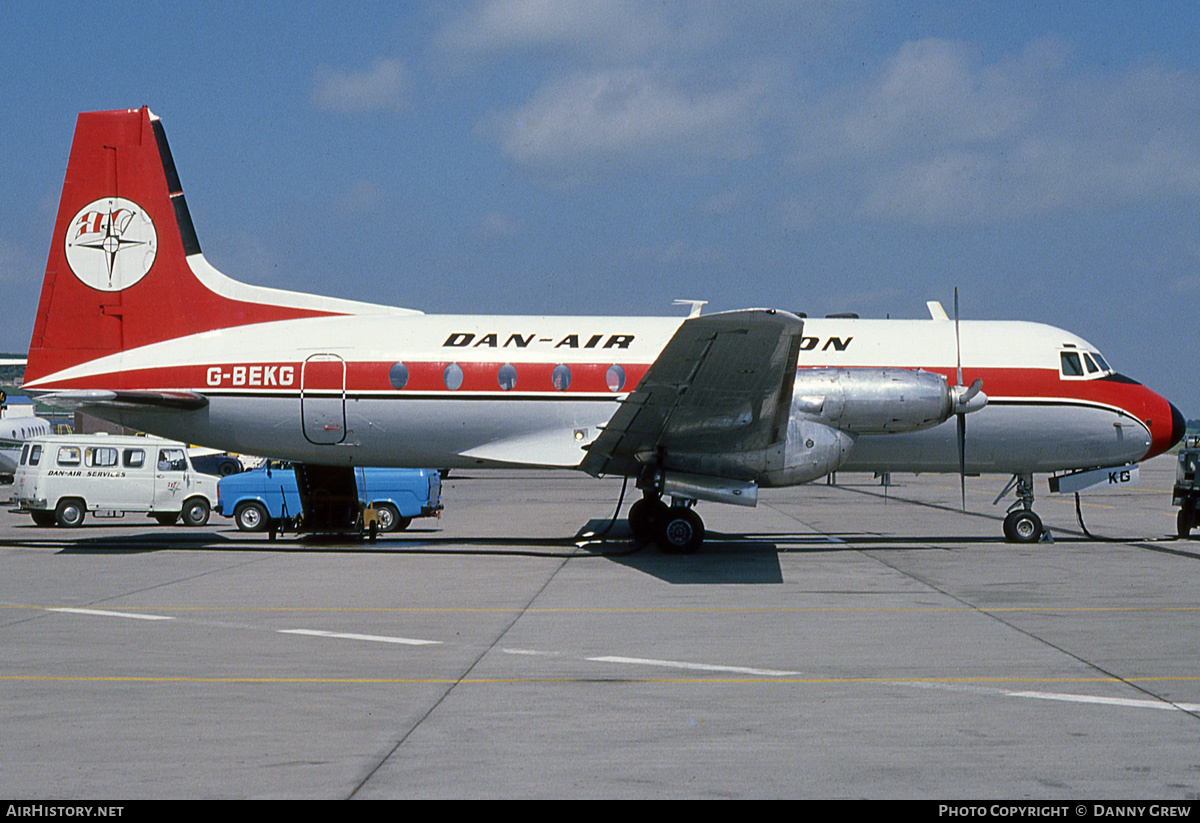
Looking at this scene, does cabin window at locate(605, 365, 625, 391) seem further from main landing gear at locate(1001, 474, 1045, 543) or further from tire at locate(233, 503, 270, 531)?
tire at locate(233, 503, 270, 531)

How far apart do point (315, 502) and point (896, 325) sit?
1127 centimetres

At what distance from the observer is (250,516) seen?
74.3 feet

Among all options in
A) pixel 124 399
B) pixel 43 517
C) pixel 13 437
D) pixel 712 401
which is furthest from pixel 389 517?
pixel 13 437

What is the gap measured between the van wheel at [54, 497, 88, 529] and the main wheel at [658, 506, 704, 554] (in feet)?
50.5

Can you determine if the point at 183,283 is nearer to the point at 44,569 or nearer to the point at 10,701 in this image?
the point at 44,569

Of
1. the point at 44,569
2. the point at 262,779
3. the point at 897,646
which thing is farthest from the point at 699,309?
the point at 262,779

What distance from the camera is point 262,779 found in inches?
213

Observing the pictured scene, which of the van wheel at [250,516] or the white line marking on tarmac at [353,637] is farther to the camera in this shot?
the van wheel at [250,516]

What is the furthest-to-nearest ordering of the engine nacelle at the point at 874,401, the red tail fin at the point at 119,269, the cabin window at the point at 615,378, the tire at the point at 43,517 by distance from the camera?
the tire at the point at 43,517, the red tail fin at the point at 119,269, the cabin window at the point at 615,378, the engine nacelle at the point at 874,401

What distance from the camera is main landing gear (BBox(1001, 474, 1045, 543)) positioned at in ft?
60.8

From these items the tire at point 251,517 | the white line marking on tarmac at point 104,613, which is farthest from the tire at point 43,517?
the white line marking on tarmac at point 104,613

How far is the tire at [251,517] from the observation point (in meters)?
22.6

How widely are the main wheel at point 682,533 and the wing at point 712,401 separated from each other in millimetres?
Result: 878

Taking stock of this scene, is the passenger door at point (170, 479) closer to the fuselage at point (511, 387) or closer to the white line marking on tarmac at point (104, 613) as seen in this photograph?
the fuselage at point (511, 387)
